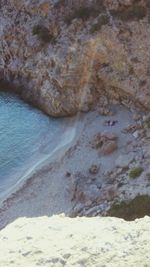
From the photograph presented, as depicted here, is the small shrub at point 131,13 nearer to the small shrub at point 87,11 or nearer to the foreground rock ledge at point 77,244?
the small shrub at point 87,11

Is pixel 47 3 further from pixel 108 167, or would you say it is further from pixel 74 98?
pixel 108 167

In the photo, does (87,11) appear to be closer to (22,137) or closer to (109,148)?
(22,137)

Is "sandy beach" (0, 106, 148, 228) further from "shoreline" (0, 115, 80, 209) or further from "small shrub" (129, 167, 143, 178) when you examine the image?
"small shrub" (129, 167, 143, 178)

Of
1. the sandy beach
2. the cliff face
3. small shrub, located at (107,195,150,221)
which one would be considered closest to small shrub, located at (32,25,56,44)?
the cliff face

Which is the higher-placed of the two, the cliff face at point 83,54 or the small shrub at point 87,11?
the small shrub at point 87,11

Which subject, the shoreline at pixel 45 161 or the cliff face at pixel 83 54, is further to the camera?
the cliff face at pixel 83 54

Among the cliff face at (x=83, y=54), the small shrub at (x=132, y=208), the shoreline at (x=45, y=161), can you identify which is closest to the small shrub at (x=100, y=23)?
the cliff face at (x=83, y=54)
